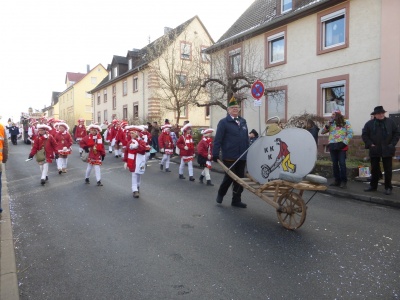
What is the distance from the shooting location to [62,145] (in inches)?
486

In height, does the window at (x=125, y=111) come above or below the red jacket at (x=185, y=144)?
above

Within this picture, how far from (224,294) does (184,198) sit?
459cm

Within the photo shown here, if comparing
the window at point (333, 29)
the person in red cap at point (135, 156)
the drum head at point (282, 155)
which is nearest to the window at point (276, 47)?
the window at point (333, 29)

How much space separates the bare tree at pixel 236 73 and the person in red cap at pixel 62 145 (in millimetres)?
6955

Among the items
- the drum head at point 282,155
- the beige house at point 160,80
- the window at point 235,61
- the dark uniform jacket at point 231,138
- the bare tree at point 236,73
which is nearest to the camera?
the drum head at point 282,155

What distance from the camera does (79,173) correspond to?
40.1ft

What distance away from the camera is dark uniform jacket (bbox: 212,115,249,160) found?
6.77 meters

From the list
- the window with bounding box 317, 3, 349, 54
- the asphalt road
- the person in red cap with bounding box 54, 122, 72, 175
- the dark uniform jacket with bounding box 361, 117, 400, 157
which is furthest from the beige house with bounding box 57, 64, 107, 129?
the dark uniform jacket with bounding box 361, 117, 400, 157

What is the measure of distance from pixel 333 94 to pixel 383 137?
28.6 feet

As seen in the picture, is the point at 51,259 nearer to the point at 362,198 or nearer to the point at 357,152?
the point at 362,198

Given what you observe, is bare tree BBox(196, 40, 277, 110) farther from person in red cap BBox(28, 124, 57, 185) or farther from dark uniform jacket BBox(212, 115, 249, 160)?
dark uniform jacket BBox(212, 115, 249, 160)

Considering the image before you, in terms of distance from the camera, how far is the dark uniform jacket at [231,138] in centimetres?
677

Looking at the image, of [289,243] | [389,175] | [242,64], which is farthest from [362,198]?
[242,64]

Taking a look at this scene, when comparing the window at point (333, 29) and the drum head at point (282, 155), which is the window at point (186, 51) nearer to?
the window at point (333, 29)
